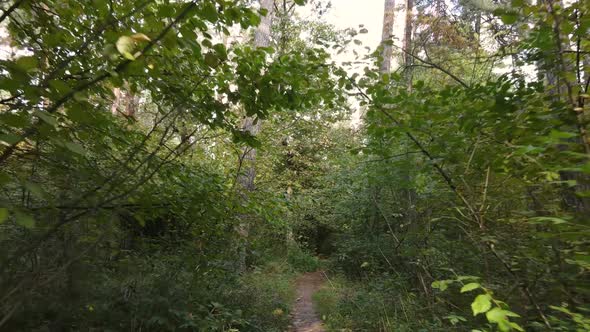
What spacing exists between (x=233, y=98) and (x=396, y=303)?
4726mm

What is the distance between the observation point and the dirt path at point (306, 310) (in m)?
6.59

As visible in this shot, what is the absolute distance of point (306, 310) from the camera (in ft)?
26.1

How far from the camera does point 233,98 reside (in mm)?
2715

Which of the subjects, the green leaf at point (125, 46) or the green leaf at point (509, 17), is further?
the green leaf at point (509, 17)

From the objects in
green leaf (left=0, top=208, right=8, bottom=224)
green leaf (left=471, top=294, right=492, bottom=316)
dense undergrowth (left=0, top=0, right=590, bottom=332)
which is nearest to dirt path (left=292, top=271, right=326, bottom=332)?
dense undergrowth (left=0, top=0, right=590, bottom=332)

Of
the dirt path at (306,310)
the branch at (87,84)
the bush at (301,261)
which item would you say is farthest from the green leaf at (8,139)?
the bush at (301,261)

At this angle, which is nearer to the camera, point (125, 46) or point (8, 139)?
point (8, 139)

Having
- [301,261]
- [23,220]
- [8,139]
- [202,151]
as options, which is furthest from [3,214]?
[301,261]

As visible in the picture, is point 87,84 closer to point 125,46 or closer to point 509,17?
point 125,46

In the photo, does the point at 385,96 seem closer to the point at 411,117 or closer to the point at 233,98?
the point at 411,117

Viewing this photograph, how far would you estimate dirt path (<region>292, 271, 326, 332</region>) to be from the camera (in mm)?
6589

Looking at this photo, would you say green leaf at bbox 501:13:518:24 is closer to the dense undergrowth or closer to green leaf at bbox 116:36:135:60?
the dense undergrowth

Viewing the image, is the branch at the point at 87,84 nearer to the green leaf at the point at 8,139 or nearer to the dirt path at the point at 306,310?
the green leaf at the point at 8,139

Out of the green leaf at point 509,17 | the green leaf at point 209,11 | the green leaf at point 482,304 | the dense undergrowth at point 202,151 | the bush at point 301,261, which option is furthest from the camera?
the bush at point 301,261
